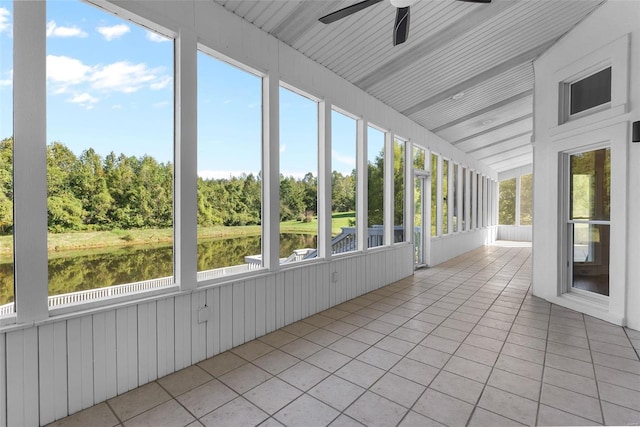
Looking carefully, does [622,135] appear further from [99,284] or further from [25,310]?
[25,310]

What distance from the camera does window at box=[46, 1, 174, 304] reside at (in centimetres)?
207

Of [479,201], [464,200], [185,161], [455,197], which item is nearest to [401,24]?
[185,161]

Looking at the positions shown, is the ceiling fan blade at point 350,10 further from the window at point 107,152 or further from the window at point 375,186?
the window at point 375,186

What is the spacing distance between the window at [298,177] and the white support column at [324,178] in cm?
5

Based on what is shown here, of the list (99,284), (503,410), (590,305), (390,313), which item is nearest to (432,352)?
(503,410)

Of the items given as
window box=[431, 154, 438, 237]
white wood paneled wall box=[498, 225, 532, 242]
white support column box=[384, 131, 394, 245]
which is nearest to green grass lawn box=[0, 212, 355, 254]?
white support column box=[384, 131, 394, 245]

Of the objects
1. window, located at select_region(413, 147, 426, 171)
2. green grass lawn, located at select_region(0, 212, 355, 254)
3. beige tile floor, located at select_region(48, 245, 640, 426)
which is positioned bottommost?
beige tile floor, located at select_region(48, 245, 640, 426)

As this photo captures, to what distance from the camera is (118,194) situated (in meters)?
2.37

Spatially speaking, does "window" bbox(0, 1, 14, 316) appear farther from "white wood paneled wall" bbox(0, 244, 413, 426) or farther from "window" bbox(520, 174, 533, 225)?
"window" bbox(520, 174, 533, 225)

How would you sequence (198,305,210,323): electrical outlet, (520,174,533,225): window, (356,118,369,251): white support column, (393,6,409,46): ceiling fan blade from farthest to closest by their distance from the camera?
(520,174,533,225): window → (356,118,369,251): white support column → (198,305,210,323): electrical outlet → (393,6,409,46): ceiling fan blade

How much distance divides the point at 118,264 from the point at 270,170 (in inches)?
63.9

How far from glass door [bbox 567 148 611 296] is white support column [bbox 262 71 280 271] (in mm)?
3811

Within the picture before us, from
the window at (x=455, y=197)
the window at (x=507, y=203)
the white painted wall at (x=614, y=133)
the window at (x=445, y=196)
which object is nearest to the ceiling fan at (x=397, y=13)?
the white painted wall at (x=614, y=133)

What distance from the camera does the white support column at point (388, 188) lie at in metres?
5.47
